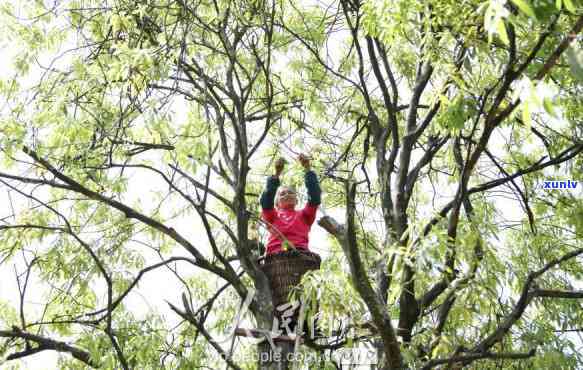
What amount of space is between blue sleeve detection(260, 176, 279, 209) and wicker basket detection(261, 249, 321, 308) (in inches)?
19.3

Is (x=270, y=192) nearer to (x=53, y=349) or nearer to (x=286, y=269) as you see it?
(x=286, y=269)

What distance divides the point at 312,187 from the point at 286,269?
1.94ft

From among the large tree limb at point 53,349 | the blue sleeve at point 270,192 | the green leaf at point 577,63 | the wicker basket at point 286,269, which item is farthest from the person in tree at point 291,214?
the green leaf at point 577,63

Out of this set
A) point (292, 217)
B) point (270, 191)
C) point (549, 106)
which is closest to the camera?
point (549, 106)

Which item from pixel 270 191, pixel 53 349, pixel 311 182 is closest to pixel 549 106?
pixel 311 182

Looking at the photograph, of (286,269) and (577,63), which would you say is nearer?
(577,63)

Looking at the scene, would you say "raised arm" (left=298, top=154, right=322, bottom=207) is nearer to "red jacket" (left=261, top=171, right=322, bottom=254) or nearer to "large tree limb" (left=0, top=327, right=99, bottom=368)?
"red jacket" (left=261, top=171, right=322, bottom=254)

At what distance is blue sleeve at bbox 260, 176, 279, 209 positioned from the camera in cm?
416

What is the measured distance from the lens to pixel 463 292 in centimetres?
291

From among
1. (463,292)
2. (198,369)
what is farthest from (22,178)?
(463,292)

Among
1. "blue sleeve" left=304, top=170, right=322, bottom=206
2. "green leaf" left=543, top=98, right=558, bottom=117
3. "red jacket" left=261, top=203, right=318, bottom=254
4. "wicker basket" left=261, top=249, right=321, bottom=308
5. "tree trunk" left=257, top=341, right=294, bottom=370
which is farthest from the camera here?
"red jacket" left=261, top=203, right=318, bottom=254

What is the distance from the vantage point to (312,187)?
406 centimetres

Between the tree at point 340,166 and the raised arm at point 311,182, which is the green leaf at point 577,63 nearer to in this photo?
the tree at point 340,166

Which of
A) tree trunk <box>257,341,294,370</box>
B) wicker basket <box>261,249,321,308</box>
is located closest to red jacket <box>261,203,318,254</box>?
wicker basket <box>261,249,321,308</box>
